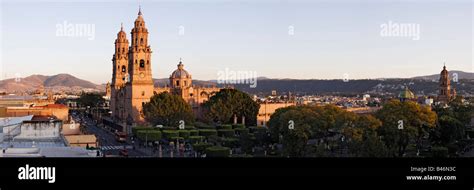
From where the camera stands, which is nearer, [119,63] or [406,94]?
[119,63]

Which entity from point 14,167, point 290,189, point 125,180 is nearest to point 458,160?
point 290,189

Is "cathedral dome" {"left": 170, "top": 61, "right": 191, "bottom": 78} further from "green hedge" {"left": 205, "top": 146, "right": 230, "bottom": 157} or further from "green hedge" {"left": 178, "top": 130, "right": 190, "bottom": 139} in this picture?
"green hedge" {"left": 205, "top": 146, "right": 230, "bottom": 157}

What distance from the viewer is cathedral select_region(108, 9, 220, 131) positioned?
4100 centimetres

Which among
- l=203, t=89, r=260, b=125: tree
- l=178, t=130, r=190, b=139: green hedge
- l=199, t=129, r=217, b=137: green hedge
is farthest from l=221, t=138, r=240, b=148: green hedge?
l=203, t=89, r=260, b=125: tree

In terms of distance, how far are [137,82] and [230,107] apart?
8.19 metres

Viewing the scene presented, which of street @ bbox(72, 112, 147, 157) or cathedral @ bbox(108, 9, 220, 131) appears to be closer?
street @ bbox(72, 112, 147, 157)

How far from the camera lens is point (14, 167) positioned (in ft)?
17.7

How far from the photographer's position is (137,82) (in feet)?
135

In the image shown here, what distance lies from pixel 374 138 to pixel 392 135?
2.89m

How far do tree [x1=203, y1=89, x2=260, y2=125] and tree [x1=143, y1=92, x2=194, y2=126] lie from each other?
8.37 ft

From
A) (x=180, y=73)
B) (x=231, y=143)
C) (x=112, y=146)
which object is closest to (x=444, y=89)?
(x=180, y=73)

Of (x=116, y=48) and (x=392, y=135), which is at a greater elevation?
(x=116, y=48)

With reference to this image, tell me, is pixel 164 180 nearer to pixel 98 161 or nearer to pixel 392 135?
pixel 98 161

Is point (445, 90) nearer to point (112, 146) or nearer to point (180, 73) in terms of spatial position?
point (180, 73)
